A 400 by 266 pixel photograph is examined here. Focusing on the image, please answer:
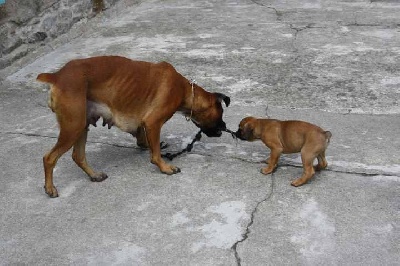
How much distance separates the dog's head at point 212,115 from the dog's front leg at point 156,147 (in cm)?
36

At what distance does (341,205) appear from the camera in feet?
11.4

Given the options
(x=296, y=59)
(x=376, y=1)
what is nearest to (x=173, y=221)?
(x=296, y=59)

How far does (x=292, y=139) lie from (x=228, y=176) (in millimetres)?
486

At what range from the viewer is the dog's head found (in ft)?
13.1

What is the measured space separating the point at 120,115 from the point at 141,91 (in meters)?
0.21

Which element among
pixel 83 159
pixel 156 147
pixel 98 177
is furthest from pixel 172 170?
pixel 83 159

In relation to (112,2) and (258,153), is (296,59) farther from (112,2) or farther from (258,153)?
(112,2)

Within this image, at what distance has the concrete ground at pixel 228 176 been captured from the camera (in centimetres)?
310

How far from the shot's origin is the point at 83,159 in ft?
12.5

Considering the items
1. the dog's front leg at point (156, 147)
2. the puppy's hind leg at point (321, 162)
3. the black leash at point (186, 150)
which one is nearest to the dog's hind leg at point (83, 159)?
the dog's front leg at point (156, 147)

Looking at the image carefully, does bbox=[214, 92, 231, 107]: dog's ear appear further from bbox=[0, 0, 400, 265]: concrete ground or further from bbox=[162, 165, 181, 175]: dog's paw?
bbox=[162, 165, 181, 175]: dog's paw

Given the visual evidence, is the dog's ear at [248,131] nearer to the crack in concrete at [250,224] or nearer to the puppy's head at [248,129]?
the puppy's head at [248,129]

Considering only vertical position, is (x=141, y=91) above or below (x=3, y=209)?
above

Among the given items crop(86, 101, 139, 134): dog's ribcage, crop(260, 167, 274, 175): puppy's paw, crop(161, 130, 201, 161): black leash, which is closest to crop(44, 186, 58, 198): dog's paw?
crop(86, 101, 139, 134): dog's ribcage
